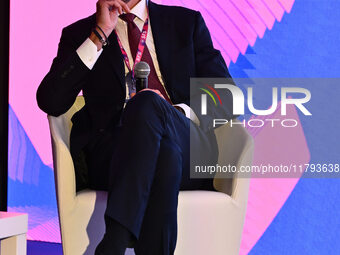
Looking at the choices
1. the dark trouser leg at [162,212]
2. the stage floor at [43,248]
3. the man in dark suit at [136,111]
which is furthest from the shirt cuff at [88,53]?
the stage floor at [43,248]

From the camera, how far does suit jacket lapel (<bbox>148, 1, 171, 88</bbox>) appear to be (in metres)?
2.28

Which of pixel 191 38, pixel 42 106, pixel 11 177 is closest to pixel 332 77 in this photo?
pixel 191 38

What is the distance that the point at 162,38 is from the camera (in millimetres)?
2324

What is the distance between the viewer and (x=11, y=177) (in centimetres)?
385

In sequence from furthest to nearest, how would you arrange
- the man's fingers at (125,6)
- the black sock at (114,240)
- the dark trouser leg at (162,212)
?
the man's fingers at (125,6) → the dark trouser leg at (162,212) → the black sock at (114,240)

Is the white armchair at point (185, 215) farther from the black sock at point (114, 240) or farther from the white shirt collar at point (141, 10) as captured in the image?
the white shirt collar at point (141, 10)

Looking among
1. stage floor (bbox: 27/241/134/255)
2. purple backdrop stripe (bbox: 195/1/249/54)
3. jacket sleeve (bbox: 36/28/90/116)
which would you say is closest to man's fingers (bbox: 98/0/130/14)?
jacket sleeve (bbox: 36/28/90/116)

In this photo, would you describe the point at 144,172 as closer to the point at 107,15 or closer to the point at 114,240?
the point at 114,240

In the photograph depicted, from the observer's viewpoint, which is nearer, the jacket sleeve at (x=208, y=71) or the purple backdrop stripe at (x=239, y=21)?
the jacket sleeve at (x=208, y=71)

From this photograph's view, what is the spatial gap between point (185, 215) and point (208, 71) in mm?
679

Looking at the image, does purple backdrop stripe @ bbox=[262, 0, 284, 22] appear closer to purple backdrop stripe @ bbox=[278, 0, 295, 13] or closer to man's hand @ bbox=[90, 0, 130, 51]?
purple backdrop stripe @ bbox=[278, 0, 295, 13]

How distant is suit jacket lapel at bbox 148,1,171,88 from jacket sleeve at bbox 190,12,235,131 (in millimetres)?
127

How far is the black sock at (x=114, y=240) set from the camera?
1.51 meters

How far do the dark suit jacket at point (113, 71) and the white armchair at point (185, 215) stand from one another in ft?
0.58
